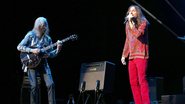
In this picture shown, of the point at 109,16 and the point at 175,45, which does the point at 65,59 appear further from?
the point at 175,45

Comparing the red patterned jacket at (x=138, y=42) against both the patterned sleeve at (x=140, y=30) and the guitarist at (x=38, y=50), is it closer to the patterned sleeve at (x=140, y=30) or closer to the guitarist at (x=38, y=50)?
the patterned sleeve at (x=140, y=30)

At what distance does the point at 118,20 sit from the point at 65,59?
1.63 m

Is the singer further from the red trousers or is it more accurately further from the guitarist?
the guitarist

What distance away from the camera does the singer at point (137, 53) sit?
15.8 ft

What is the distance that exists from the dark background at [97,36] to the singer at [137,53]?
126 inches

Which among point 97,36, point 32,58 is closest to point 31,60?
point 32,58

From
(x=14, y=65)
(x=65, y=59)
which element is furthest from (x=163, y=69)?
(x=14, y=65)

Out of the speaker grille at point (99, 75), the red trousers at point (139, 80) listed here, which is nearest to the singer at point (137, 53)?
the red trousers at point (139, 80)

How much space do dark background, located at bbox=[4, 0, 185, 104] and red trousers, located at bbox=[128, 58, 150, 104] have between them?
10.7 feet

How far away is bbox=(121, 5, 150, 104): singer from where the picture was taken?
4.81 meters

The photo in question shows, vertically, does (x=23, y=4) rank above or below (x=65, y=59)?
above

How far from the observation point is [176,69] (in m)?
9.18

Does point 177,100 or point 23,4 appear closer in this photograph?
point 177,100

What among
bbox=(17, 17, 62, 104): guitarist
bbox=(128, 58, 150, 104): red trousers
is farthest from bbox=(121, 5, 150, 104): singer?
bbox=(17, 17, 62, 104): guitarist
